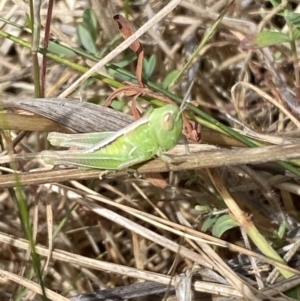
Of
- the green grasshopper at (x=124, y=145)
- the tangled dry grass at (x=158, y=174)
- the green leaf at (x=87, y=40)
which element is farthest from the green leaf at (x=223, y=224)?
the green leaf at (x=87, y=40)

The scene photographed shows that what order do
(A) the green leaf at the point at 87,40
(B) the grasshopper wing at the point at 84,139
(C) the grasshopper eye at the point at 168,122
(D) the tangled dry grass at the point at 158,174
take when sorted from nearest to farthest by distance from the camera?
(C) the grasshopper eye at the point at 168,122, (B) the grasshopper wing at the point at 84,139, (D) the tangled dry grass at the point at 158,174, (A) the green leaf at the point at 87,40

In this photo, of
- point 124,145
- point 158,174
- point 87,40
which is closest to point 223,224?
point 158,174

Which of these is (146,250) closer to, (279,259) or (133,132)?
(279,259)

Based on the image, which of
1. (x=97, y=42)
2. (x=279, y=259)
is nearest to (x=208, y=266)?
(x=279, y=259)

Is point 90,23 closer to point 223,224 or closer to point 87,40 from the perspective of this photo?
point 87,40

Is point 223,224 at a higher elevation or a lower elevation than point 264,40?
lower

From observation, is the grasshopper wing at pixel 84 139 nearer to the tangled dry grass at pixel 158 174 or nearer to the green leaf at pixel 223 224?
the tangled dry grass at pixel 158 174
